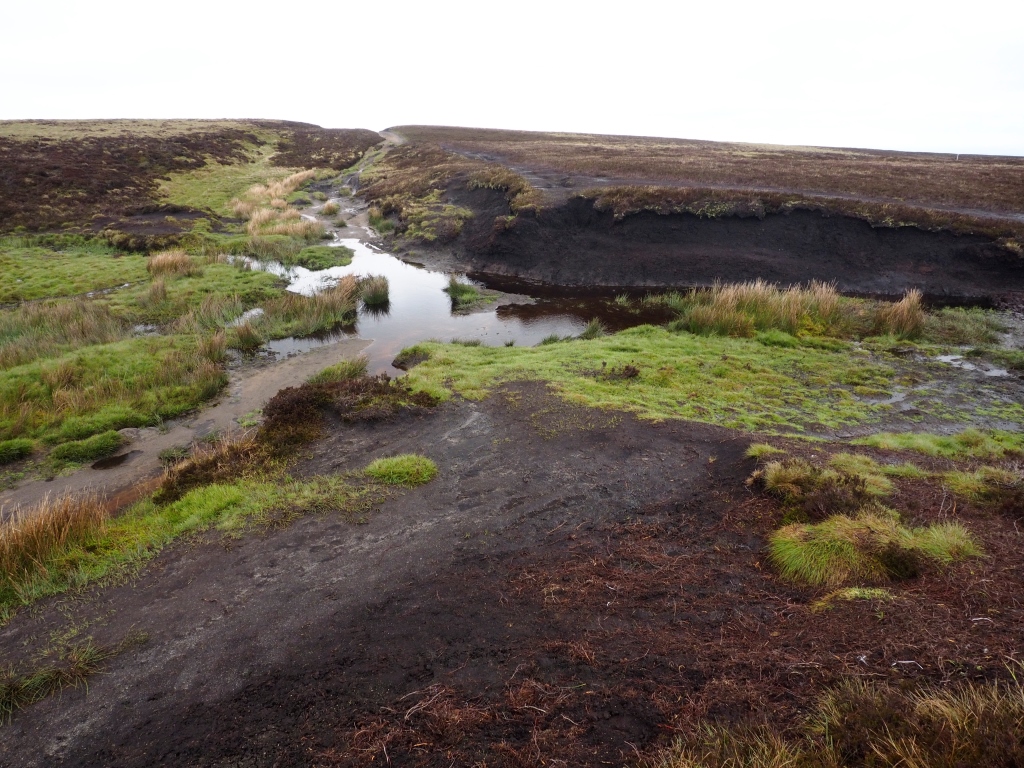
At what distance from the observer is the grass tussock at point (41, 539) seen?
6.96 metres

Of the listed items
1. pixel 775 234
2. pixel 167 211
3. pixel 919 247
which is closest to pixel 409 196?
pixel 167 211

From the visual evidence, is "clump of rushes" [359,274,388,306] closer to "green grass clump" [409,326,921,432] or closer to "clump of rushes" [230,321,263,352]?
"clump of rushes" [230,321,263,352]

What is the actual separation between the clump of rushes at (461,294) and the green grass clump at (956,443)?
16.6 meters

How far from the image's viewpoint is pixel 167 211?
1421 inches

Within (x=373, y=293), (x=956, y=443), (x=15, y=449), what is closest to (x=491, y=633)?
(x=956, y=443)

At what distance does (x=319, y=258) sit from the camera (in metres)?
29.0

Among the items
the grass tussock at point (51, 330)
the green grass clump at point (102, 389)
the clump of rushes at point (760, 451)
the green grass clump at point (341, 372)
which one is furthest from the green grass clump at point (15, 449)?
the clump of rushes at point (760, 451)

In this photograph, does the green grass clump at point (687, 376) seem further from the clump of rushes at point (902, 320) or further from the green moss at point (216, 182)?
the green moss at point (216, 182)

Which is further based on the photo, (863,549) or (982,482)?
(982,482)

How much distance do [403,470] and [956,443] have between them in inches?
421


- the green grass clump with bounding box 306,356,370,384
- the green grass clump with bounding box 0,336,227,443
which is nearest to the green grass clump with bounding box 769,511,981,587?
the green grass clump with bounding box 306,356,370,384

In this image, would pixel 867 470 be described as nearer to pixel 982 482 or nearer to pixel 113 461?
pixel 982 482

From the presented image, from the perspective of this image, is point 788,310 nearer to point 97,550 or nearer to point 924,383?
point 924,383

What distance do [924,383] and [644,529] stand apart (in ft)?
38.1
